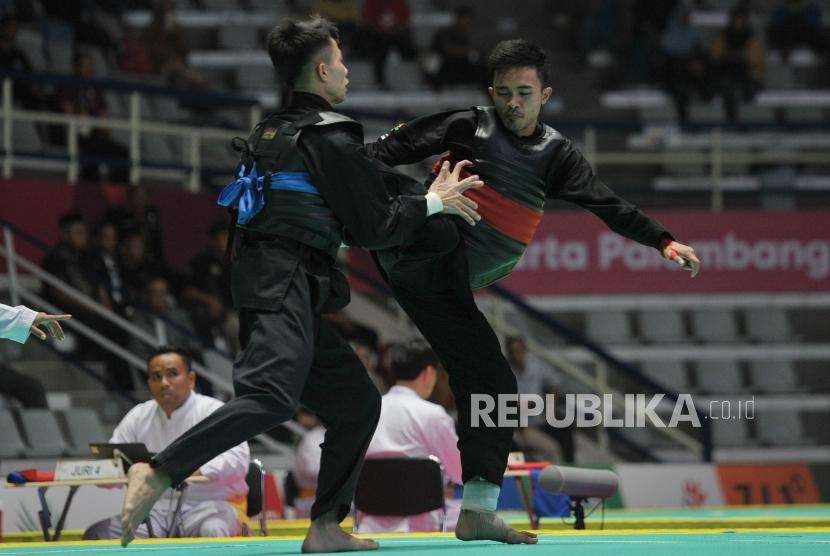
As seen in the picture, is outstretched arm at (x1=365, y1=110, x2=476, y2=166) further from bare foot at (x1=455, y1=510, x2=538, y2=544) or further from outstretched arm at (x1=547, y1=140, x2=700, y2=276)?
bare foot at (x1=455, y1=510, x2=538, y2=544)

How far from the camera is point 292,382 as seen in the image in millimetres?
4949

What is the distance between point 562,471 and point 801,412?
8595 mm

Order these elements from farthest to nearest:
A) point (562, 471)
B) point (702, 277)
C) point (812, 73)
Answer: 1. point (812, 73)
2. point (702, 277)
3. point (562, 471)

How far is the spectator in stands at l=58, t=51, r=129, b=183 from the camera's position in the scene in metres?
13.1

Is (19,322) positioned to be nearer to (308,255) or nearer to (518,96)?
(308,255)

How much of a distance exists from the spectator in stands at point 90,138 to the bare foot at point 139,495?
8325 millimetres

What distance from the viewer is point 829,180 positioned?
53.6 feet

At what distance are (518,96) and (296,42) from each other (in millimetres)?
954

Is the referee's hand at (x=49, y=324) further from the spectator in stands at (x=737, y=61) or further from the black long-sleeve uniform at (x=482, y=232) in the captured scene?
the spectator in stands at (x=737, y=61)

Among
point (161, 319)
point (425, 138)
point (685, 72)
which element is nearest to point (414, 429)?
point (425, 138)

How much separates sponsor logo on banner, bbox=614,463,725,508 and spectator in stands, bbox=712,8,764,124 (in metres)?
6.40

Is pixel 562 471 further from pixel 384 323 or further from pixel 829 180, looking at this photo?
pixel 829 180

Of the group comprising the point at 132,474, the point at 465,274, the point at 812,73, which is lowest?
the point at 132,474

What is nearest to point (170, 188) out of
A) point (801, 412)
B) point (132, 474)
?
point (801, 412)
